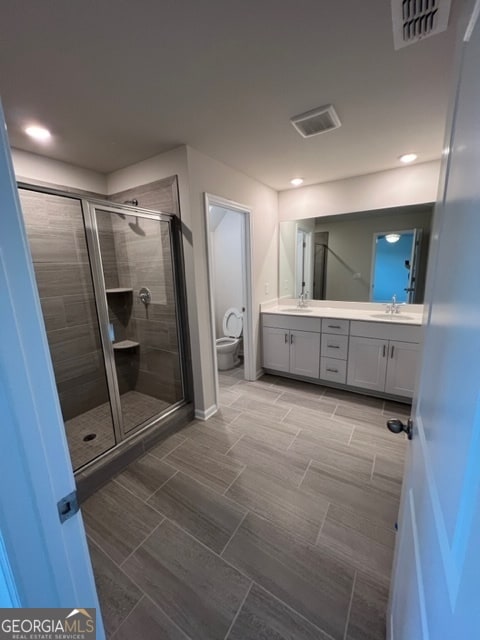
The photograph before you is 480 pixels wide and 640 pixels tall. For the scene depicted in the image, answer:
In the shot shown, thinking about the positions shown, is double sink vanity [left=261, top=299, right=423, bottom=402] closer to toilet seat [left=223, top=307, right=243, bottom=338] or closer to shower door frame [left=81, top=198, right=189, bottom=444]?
toilet seat [left=223, top=307, right=243, bottom=338]

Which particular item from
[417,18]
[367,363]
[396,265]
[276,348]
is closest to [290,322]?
[276,348]

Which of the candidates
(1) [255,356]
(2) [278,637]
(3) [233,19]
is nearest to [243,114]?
(3) [233,19]

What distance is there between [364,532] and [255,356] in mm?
2105

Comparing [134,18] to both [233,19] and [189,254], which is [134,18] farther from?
[189,254]

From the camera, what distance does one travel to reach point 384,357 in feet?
8.83

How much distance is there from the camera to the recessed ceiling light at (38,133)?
5.80 feet

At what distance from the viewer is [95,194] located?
2.63 metres

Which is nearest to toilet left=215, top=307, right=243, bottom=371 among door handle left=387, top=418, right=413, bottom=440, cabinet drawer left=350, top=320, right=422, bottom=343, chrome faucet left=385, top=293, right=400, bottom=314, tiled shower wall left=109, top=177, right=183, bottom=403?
tiled shower wall left=109, top=177, right=183, bottom=403

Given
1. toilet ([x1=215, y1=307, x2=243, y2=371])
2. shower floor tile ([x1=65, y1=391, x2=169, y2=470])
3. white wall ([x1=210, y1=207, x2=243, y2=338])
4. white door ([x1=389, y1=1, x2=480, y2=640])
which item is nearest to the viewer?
white door ([x1=389, y1=1, x2=480, y2=640])

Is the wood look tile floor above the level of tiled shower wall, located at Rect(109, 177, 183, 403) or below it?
below

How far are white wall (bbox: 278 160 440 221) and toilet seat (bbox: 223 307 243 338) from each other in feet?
4.91

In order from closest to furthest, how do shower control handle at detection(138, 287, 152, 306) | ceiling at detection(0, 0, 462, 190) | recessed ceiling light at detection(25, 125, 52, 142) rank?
ceiling at detection(0, 0, 462, 190)
recessed ceiling light at detection(25, 125, 52, 142)
shower control handle at detection(138, 287, 152, 306)

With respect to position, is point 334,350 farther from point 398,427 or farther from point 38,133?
point 38,133

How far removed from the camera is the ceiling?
1044 mm
